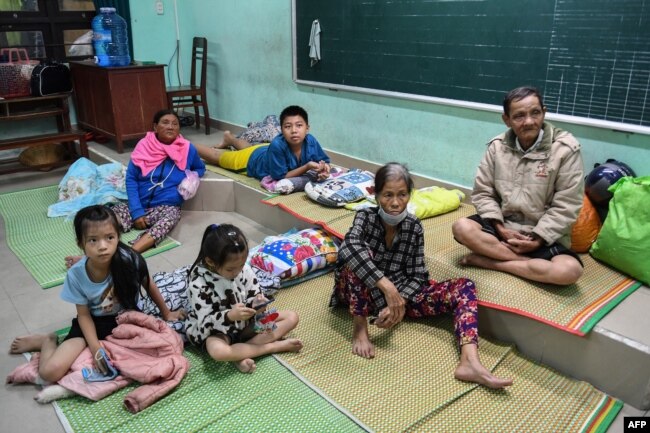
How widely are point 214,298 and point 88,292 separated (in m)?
0.47

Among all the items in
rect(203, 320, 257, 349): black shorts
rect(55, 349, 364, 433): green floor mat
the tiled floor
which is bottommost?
the tiled floor

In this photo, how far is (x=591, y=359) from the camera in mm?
1899

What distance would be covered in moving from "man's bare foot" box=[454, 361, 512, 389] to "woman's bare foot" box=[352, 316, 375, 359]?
35cm

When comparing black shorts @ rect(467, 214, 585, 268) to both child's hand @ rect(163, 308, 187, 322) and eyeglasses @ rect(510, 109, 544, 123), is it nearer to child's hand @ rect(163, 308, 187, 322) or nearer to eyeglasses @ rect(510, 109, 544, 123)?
eyeglasses @ rect(510, 109, 544, 123)

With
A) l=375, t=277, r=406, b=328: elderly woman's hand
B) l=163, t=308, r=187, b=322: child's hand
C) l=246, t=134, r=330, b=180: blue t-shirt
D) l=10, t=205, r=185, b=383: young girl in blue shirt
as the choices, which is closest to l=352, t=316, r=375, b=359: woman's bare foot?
l=375, t=277, r=406, b=328: elderly woman's hand

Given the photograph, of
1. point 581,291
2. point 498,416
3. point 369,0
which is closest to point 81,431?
point 498,416

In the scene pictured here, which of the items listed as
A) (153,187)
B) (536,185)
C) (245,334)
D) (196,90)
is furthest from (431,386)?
(196,90)

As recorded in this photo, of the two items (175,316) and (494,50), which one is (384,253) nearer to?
(175,316)

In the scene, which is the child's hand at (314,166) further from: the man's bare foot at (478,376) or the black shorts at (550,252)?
the man's bare foot at (478,376)

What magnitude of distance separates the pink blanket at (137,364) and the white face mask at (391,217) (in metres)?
0.96

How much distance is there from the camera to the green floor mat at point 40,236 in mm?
2861

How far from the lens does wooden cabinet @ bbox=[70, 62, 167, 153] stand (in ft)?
14.6

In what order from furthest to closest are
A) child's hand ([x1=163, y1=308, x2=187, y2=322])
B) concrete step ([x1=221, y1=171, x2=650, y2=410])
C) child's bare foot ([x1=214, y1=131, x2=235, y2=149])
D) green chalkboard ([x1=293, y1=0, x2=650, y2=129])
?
child's bare foot ([x1=214, y1=131, x2=235, y2=149]), green chalkboard ([x1=293, y1=0, x2=650, y2=129]), child's hand ([x1=163, y1=308, x2=187, y2=322]), concrete step ([x1=221, y1=171, x2=650, y2=410])

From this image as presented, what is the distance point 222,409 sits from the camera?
1747mm
